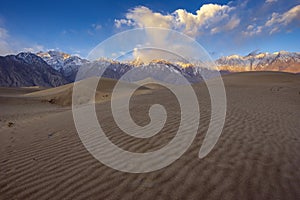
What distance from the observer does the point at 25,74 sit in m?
160

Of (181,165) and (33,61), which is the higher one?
(33,61)

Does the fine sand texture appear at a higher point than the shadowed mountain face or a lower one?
lower

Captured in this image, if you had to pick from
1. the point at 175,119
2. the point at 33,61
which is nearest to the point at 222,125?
the point at 175,119

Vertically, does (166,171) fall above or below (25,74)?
below

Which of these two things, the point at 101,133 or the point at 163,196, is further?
the point at 101,133

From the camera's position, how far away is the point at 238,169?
347 cm

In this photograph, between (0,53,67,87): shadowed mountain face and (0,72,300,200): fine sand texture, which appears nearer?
(0,72,300,200): fine sand texture

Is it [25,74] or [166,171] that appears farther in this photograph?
[25,74]

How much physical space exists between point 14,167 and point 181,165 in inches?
132

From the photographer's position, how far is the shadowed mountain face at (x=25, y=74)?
14150 cm

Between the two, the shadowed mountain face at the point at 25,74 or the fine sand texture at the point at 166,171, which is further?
the shadowed mountain face at the point at 25,74

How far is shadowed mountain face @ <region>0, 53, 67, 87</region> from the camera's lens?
142m

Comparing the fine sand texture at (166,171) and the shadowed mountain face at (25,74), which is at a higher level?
the shadowed mountain face at (25,74)

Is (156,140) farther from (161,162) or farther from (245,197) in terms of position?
(245,197)
